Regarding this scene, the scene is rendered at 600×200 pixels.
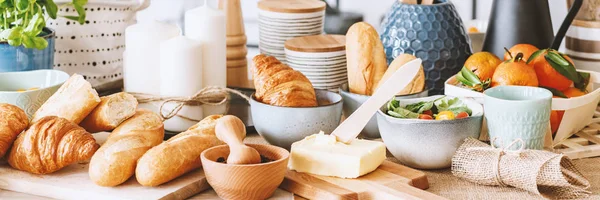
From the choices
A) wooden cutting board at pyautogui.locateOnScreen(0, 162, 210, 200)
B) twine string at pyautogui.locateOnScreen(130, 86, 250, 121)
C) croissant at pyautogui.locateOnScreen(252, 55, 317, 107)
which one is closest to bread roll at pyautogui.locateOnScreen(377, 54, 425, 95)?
croissant at pyautogui.locateOnScreen(252, 55, 317, 107)

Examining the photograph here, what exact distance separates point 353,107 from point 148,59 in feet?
1.10

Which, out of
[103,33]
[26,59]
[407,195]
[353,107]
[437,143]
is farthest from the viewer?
[103,33]

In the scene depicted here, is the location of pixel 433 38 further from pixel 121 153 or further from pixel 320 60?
pixel 121 153

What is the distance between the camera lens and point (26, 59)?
1347mm

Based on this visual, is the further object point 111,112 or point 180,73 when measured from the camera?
point 180,73

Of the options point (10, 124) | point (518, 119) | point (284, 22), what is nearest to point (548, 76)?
point (518, 119)

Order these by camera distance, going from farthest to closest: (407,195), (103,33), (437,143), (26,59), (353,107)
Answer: (103,33)
(26,59)
(353,107)
(437,143)
(407,195)

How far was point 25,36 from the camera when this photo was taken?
1.30m

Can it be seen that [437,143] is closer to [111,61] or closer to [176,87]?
[176,87]

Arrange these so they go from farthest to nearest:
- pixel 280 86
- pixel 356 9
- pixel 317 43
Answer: pixel 356 9
pixel 317 43
pixel 280 86

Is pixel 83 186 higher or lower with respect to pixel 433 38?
lower

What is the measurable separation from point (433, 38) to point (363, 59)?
151mm

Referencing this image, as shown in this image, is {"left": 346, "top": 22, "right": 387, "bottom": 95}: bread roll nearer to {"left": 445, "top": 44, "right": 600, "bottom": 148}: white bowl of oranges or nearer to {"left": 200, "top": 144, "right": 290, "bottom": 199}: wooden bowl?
{"left": 445, "top": 44, "right": 600, "bottom": 148}: white bowl of oranges

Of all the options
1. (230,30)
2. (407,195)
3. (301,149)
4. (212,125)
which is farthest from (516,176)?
(230,30)
